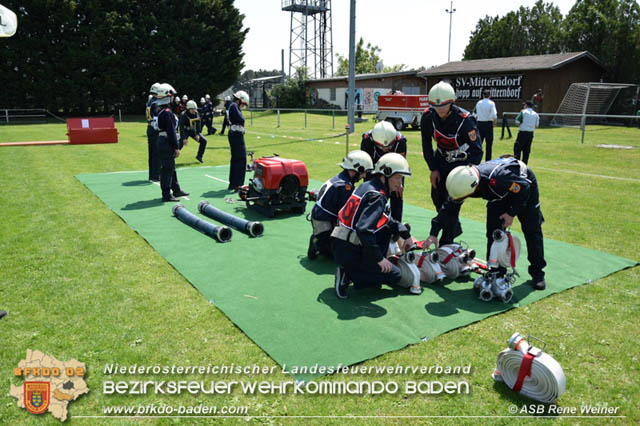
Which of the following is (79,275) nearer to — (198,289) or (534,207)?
(198,289)

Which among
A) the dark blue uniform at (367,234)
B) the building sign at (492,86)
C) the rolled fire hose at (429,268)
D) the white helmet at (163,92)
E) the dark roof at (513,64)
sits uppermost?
the dark roof at (513,64)

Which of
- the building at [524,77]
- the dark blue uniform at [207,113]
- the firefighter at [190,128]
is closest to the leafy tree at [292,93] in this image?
the building at [524,77]

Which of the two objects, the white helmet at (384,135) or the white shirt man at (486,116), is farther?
the white shirt man at (486,116)

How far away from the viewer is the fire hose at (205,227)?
279 inches

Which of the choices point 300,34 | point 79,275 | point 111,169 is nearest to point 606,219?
point 79,275

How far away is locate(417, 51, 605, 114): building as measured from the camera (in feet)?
107

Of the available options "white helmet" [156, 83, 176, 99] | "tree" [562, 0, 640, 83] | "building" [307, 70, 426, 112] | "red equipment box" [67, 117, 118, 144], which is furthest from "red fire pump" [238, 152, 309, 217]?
"tree" [562, 0, 640, 83]

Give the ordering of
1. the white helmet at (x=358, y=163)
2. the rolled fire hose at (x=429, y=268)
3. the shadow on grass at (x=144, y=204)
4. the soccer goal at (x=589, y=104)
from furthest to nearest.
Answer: the soccer goal at (x=589, y=104)
the shadow on grass at (x=144, y=204)
the white helmet at (x=358, y=163)
the rolled fire hose at (x=429, y=268)

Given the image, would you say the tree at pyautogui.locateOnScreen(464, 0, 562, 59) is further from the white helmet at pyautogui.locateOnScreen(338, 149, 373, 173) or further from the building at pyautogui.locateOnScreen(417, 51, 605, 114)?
the white helmet at pyautogui.locateOnScreen(338, 149, 373, 173)

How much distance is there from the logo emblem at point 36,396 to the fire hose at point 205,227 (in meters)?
3.66

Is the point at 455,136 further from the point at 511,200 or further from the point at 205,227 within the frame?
the point at 205,227

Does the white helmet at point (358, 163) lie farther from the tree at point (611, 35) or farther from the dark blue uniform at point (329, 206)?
the tree at point (611, 35)

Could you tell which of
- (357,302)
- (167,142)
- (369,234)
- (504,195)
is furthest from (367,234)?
(167,142)

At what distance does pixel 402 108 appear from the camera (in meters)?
28.0
